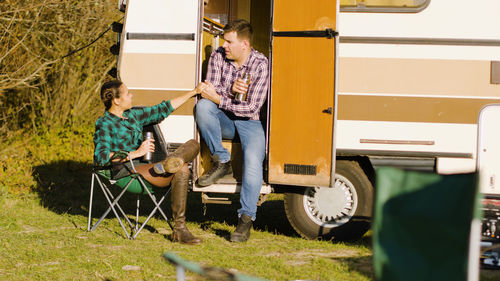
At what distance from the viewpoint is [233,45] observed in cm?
602

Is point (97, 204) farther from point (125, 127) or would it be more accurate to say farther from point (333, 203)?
point (333, 203)

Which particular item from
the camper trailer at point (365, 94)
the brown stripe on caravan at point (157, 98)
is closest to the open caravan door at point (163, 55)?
the brown stripe on caravan at point (157, 98)

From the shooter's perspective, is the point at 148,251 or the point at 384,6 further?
the point at 384,6

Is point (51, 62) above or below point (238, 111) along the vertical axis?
above

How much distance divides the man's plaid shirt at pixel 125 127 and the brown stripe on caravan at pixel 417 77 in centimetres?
171

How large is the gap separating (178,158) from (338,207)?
1561 millimetres

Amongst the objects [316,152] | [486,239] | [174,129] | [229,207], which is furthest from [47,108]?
[486,239]

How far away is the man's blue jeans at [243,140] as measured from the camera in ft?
18.8

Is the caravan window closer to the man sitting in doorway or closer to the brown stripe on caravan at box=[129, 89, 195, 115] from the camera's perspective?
the man sitting in doorway

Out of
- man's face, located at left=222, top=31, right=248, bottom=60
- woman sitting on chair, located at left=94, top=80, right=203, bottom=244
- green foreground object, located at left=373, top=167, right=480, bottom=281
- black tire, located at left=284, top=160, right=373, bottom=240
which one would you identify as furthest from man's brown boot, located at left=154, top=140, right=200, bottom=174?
green foreground object, located at left=373, top=167, right=480, bottom=281

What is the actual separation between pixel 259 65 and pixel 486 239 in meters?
2.48

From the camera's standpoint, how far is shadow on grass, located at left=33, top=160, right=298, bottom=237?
704cm

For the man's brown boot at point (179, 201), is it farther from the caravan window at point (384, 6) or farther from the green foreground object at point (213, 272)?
the green foreground object at point (213, 272)

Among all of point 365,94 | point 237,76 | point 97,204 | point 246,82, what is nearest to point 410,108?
point 365,94
